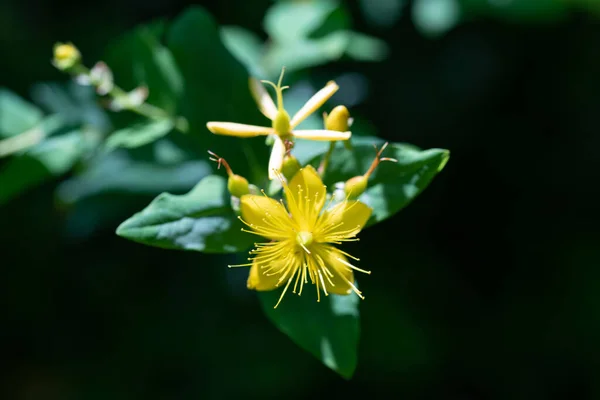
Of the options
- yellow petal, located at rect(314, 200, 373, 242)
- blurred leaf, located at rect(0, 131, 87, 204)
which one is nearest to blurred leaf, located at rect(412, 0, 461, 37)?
yellow petal, located at rect(314, 200, 373, 242)

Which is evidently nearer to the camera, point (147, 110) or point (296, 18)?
point (147, 110)

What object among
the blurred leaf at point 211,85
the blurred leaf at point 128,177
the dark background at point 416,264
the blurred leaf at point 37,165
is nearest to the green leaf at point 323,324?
the blurred leaf at point 211,85

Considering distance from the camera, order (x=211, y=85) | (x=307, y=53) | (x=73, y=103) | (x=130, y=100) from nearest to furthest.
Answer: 1. (x=211, y=85)
2. (x=130, y=100)
3. (x=307, y=53)
4. (x=73, y=103)

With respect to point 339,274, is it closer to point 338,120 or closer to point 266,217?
point 266,217

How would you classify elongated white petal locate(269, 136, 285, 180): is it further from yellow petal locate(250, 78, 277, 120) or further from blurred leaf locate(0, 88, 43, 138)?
blurred leaf locate(0, 88, 43, 138)

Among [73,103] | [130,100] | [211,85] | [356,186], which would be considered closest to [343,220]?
[356,186]

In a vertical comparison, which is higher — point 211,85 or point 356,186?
point 211,85

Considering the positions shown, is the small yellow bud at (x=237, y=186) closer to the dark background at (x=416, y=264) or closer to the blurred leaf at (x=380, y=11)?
the dark background at (x=416, y=264)
